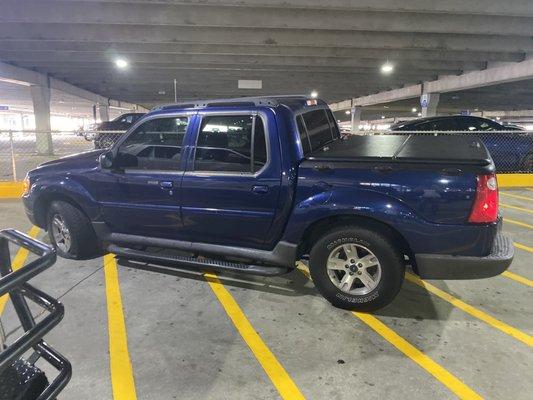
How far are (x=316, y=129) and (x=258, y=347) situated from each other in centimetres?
236

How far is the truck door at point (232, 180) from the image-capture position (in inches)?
139

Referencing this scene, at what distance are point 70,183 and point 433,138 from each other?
4295 mm

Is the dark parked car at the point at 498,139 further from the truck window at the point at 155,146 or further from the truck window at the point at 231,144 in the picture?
the truck window at the point at 155,146

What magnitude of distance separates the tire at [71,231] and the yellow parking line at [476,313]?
381 cm

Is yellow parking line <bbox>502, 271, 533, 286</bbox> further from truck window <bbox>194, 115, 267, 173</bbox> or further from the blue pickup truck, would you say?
truck window <bbox>194, 115, 267, 173</bbox>

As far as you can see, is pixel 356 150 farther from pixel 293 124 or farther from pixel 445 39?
pixel 445 39

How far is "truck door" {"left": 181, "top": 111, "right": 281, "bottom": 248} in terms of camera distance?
3543mm

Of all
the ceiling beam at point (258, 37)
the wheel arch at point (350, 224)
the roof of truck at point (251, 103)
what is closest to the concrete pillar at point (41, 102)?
the ceiling beam at point (258, 37)

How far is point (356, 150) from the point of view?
150 inches

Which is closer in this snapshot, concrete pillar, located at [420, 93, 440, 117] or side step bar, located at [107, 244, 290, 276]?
side step bar, located at [107, 244, 290, 276]

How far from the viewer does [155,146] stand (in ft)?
13.5

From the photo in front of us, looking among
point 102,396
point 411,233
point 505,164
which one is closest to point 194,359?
point 102,396

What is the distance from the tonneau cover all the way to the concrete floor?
144 cm

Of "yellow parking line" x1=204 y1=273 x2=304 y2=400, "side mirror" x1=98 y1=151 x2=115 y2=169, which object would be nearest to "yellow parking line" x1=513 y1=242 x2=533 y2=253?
"yellow parking line" x1=204 y1=273 x2=304 y2=400
